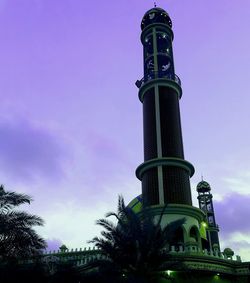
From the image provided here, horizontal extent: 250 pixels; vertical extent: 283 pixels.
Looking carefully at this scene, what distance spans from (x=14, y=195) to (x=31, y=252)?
124 inches

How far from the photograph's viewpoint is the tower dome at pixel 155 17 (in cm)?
4154

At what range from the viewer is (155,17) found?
136 feet

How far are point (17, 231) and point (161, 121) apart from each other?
1882 cm

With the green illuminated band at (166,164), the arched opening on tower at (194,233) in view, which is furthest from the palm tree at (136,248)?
the green illuminated band at (166,164)

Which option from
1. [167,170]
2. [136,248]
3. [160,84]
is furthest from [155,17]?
[136,248]

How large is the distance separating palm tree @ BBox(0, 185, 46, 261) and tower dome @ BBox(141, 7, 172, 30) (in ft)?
91.5

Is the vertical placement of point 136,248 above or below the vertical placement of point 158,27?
below

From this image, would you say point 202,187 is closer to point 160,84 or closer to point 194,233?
point 160,84

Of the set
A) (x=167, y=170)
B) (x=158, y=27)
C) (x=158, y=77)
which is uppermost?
(x=158, y=27)

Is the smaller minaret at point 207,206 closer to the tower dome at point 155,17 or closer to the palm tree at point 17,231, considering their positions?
the tower dome at point 155,17

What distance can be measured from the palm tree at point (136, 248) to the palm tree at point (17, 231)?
3.14 metres

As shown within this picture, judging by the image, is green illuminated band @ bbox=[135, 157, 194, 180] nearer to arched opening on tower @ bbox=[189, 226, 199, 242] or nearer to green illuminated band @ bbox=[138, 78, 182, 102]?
arched opening on tower @ bbox=[189, 226, 199, 242]

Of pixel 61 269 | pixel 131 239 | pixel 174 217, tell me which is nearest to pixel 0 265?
pixel 61 269

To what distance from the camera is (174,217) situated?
29469 millimetres
